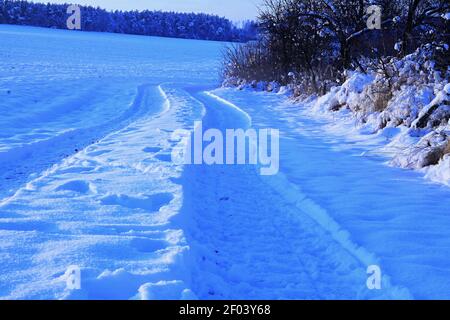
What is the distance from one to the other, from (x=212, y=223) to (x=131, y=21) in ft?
295

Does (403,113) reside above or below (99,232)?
above

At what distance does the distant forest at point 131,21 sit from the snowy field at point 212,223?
68992 millimetres

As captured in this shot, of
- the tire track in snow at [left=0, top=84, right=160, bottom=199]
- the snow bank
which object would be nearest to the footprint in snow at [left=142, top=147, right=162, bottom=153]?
the tire track in snow at [left=0, top=84, right=160, bottom=199]

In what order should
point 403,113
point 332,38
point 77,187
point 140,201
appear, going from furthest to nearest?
point 332,38
point 403,113
point 77,187
point 140,201

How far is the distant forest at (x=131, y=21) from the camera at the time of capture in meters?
75.9

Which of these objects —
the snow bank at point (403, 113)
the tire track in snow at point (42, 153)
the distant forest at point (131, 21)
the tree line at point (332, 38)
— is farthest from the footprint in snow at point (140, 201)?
the distant forest at point (131, 21)

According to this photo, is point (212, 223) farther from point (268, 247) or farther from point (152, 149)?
point (152, 149)

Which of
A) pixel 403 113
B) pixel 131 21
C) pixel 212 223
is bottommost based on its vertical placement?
pixel 212 223

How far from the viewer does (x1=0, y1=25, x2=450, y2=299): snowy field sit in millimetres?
3270

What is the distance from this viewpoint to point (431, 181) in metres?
5.71

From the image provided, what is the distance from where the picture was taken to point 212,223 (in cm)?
467

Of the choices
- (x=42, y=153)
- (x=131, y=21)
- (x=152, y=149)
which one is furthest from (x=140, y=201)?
(x=131, y=21)

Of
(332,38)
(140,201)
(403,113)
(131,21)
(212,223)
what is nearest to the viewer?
(212,223)
